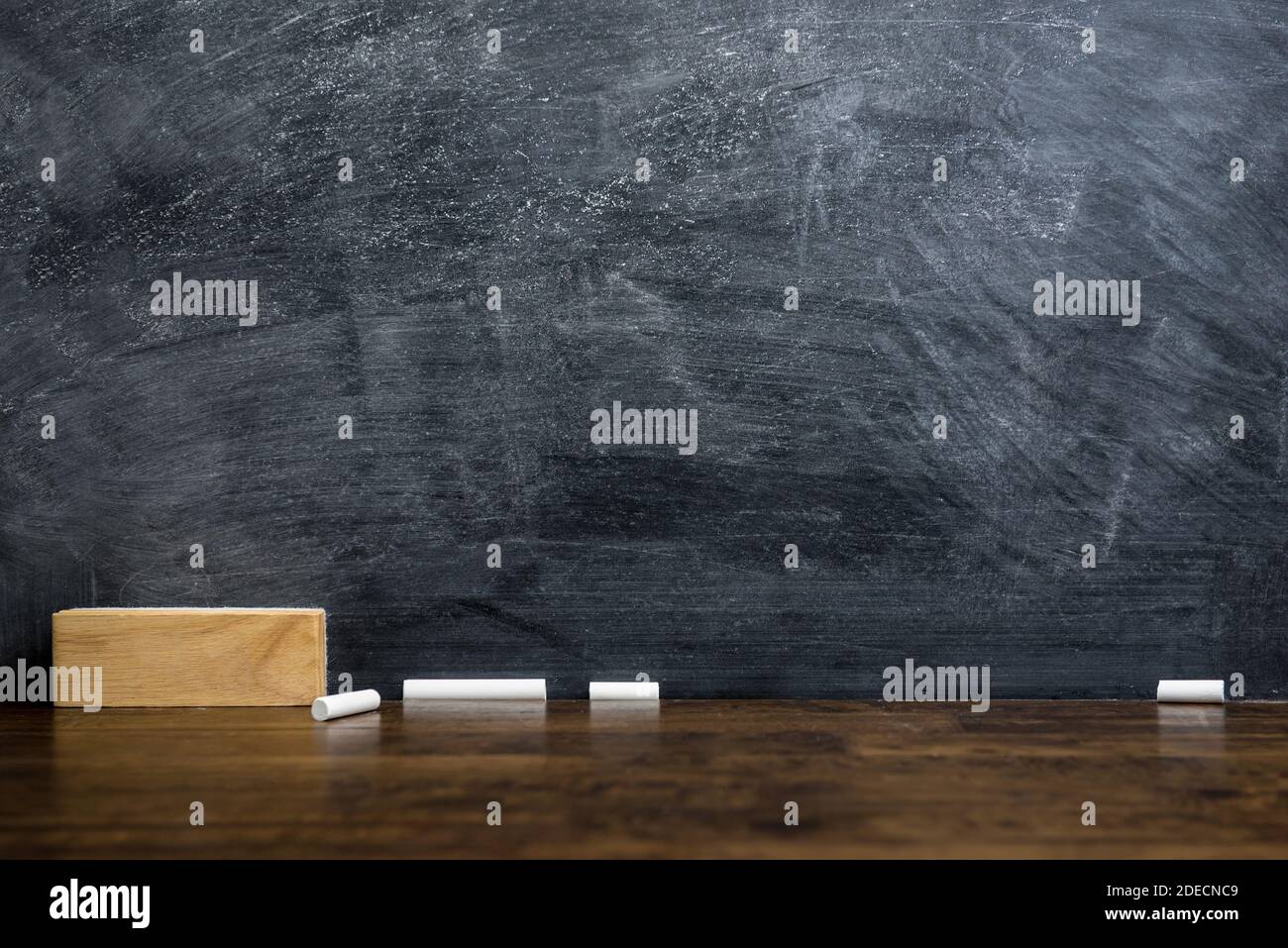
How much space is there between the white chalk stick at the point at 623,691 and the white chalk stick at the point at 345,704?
346mm

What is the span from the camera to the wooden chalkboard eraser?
5.13 feet

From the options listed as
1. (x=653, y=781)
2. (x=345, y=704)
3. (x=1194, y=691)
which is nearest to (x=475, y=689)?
(x=345, y=704)

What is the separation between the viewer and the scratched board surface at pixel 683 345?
164 cm

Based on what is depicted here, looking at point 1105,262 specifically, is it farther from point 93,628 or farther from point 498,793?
point 93,628

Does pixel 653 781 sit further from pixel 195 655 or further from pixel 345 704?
pixel 195 655

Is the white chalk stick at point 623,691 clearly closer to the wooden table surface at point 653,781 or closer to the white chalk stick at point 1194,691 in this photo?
the wooden table surface at point 653,781

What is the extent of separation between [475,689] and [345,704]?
0.20m

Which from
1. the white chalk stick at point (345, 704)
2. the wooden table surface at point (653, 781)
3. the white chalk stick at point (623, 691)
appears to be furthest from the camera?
the white chalk stick at point (623, 691)

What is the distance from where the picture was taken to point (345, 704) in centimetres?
152

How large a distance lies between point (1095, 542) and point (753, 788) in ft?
2.80

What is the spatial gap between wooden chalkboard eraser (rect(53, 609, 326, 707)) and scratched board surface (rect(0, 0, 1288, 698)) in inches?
3.8

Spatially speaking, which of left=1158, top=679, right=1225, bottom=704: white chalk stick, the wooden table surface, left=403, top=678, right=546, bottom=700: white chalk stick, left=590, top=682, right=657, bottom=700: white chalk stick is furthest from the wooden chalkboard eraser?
left=1158, top=679, right=1225, bottom=704: white chalk stick

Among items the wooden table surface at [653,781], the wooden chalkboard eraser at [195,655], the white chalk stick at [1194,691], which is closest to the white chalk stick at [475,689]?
the wooden table surface at [653,781]
